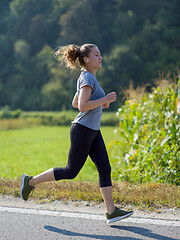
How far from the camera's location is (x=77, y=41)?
2034 inches

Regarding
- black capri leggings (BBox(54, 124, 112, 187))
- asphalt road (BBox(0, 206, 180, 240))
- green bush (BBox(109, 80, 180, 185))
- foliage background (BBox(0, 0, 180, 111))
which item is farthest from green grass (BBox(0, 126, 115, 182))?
foliage background (BBox(0, 0, 180, 111))

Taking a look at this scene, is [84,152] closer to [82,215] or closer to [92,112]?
[92,112]

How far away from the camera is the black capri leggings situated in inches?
126

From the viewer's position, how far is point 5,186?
423 cm

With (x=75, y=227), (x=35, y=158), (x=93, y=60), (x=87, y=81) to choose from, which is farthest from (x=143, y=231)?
(x=35, y=158)

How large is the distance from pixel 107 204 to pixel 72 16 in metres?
57.5

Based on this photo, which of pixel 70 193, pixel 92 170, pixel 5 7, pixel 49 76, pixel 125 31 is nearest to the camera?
pixel 70 193

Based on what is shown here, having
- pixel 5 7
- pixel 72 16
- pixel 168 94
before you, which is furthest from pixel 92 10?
pixel 168 94

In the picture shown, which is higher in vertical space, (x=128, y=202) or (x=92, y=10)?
(x=92, y=10)

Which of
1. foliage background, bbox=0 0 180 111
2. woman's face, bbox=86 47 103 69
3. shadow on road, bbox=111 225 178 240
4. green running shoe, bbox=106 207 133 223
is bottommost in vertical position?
shadow on road, bbox=111 225 178 240

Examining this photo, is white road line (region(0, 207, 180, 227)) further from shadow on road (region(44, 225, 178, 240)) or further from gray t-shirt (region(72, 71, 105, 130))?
gray t-shirt (region(72, 71, 105, 130))

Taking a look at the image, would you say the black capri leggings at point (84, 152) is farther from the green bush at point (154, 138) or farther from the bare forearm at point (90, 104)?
the green bush at point (154, 138)

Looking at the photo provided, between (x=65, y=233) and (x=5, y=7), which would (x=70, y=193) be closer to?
(x=65, y=233)

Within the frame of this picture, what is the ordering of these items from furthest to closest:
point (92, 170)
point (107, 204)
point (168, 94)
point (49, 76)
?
point (49, 76) < point (92, 170) < point (168, 94) < point (107, 204)
